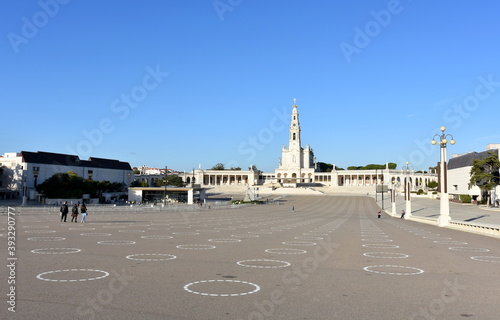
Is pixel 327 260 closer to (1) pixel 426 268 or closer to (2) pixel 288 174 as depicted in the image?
(1) pixel 426 268

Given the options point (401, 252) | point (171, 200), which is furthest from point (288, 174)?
point (401, 252)

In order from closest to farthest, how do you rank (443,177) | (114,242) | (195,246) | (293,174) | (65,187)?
(195,246) → (114,242) → (443,177) → (65,187) → (293,174)


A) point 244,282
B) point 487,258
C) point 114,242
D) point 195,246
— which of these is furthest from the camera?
point 114,242

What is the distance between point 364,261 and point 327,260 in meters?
1.15

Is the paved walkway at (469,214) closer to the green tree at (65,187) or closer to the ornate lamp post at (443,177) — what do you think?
the ornate lamp post at (443,177)

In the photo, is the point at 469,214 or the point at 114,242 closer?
the point at 114,242

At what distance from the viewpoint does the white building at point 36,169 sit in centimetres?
9365

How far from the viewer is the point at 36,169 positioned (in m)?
99.7

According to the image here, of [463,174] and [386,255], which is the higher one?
[463,174]

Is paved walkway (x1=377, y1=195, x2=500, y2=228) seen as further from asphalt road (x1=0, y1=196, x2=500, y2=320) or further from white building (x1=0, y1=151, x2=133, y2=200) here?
white building (x1=0, y1=151, x2=133, y2=200)

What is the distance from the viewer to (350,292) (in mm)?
8555

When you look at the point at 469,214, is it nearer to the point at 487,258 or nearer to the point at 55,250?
the point at 487,258

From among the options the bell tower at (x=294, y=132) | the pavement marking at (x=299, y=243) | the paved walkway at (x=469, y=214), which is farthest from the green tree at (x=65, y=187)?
the bell tower at (x=294, y=132)

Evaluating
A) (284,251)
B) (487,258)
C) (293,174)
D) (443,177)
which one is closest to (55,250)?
(284,251)
